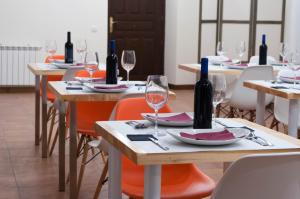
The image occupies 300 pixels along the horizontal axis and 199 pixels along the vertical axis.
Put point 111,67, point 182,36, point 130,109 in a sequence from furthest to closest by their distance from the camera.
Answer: point 182,36
point 111,67
point 130,109

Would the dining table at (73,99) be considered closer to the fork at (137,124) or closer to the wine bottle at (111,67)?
the wine bottle at (111,67)

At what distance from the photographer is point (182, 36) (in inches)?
389

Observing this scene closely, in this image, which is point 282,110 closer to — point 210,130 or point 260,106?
point 260,106

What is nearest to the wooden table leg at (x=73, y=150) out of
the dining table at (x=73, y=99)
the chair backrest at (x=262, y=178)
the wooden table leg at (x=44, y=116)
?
the dining table at (x=73, y=99)

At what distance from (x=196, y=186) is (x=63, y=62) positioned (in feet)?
9.42

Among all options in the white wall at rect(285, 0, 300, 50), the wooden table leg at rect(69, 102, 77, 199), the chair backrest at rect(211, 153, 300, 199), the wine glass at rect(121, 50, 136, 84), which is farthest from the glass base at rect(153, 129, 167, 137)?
the white wall at rect(285, 0, 300, 50)

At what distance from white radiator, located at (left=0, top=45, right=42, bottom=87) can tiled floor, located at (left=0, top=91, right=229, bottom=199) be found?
201 centimetres

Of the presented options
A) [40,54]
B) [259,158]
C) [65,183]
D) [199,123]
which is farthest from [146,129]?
[40,54]

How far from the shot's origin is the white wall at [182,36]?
32.2 ft

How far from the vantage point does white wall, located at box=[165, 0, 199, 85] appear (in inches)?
387

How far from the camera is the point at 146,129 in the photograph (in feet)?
8.27

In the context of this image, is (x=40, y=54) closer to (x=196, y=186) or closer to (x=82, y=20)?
(x=82, y=20)

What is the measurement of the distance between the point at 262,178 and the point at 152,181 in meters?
0.43

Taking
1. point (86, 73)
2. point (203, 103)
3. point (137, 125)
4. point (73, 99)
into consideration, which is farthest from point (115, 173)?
point (86, 73)
